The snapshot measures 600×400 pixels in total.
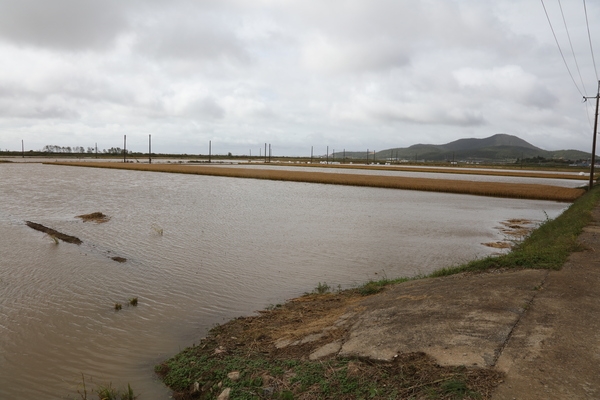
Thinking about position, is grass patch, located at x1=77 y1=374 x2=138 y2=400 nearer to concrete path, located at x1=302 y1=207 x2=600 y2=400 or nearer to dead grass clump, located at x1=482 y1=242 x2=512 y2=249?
concrete path, located at x1=302 y1=207 x2=600 y2=400

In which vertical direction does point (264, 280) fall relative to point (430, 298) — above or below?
below

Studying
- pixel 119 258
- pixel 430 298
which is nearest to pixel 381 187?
pixel 119 258

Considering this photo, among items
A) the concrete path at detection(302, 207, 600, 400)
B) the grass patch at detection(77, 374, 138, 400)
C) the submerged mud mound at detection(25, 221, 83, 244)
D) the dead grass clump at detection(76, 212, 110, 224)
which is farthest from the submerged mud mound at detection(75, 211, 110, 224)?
the concrete path at detection(302, 207, 600, 400)

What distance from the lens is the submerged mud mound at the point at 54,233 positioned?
14.0m

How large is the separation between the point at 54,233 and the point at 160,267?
20.8 feet

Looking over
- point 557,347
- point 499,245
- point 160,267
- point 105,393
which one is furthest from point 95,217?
point 557,347

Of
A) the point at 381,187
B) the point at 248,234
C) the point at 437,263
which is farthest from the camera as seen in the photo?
the point at 381,187

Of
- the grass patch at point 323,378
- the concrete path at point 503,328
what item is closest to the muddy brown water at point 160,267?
the grass patch at point 323,378

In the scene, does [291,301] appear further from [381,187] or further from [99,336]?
[381,187]

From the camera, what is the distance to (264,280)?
1019cm

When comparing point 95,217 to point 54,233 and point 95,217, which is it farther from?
point 54,233

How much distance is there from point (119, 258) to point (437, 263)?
9.18 meters

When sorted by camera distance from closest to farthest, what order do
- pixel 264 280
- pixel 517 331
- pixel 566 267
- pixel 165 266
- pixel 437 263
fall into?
pixel 517 331 → pixel 566 267 → pixel 264 280 → pixel 165 266 → pixel 437 263

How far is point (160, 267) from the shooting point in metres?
11.1
